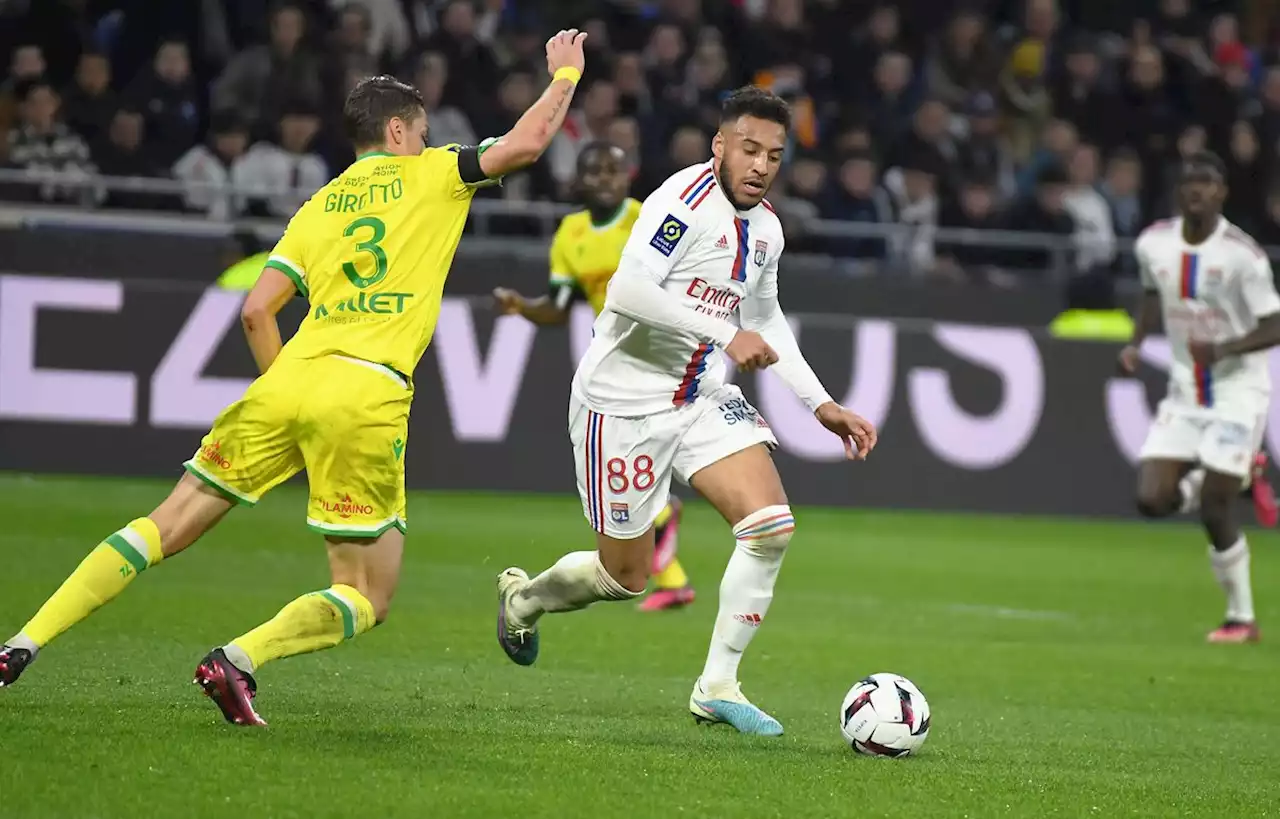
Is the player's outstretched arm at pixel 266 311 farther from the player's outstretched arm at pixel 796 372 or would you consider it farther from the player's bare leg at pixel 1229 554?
Result: the player's bare leg at pixel 1229 554

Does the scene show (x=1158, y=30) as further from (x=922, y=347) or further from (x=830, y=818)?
(x=830, y=818)

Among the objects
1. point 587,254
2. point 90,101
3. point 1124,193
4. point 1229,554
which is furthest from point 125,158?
point 1124,193

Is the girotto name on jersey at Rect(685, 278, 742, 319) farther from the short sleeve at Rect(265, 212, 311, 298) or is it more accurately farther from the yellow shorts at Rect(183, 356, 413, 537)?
the short sleeve at Rect(265, 212, 311, 298)

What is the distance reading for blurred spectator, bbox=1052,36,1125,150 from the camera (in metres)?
21.0

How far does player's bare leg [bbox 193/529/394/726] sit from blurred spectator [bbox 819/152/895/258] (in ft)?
41.0

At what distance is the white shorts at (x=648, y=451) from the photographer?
283 inches

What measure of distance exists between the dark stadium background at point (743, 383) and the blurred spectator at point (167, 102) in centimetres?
3

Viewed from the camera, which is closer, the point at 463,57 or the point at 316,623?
the point at 316,623

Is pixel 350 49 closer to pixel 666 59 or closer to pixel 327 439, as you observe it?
pixel 666 59

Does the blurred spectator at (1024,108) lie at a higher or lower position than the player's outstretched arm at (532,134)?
higher

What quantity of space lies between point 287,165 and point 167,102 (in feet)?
3.94

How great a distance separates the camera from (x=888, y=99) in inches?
795

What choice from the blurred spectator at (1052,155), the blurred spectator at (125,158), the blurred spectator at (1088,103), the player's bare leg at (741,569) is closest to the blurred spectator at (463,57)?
the blurred spectator at (125,158)

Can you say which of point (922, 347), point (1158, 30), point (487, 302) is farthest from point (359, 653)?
point (1158, 30)
